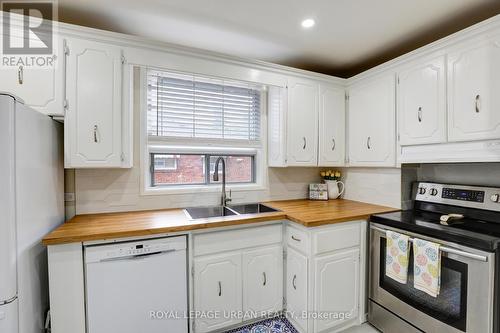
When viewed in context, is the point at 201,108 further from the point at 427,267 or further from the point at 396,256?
the point at 427,267

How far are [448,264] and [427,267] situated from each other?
110 mm

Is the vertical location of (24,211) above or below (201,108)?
below

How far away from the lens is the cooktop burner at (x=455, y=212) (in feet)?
4.46

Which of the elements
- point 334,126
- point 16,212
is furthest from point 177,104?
point 334,126

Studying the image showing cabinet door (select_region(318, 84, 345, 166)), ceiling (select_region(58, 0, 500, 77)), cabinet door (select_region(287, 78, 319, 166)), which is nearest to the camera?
ceiling (select_region(58, 0, 500, 77))

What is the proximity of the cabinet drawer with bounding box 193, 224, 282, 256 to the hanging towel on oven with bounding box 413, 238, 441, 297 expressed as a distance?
0.94 m

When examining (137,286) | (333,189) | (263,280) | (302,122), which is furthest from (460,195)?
(137,286)

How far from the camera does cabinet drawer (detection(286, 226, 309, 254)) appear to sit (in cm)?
175

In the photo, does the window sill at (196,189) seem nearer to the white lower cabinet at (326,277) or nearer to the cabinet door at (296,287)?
the white lower cabinet at (326,277)

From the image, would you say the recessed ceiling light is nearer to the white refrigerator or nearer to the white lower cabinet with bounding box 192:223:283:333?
the white lower cabinet with bounding box 192:223:283:333

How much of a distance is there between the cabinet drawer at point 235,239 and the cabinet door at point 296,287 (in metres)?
0.20

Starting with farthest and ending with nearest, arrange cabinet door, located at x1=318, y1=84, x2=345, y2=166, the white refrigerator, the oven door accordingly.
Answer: cabinet door, located at x1=318, y1=84, x2=345, y2=166
the oven door
the white refrigerator

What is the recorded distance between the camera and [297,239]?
1843 millimetres

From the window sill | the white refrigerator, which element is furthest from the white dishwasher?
the window sill
